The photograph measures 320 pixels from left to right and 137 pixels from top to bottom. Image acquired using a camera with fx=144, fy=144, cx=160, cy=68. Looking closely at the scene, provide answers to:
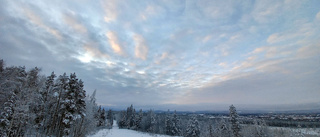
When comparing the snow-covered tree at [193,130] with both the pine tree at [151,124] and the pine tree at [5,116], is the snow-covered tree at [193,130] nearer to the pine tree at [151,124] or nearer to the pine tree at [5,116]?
the pine tree at [151,124]

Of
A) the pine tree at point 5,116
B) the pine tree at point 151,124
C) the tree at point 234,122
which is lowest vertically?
the pine tree at point 151,124

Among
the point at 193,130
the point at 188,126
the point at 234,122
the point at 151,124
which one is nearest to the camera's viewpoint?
the point at 234,122

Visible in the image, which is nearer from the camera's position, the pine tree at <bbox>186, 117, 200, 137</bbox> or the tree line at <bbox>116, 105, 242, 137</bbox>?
the tree line at <bbox>116, 105, 242, 137</bbox>

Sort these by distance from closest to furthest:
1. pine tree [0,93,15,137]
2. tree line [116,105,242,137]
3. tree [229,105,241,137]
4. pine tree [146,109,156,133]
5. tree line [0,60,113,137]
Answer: tree line [0,60,113,137]
pine tree [0,93,15,137]
tree [229,105,241,137]
tree line [116,105,242,137]
pine tree [146,109,156,133]

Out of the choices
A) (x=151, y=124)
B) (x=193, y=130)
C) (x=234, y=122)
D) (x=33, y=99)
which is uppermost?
(x=33, y=99)

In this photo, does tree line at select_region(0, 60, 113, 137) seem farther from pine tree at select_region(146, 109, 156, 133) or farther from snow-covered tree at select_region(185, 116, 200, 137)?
pine tree at select_region(146, 109, 156, 133)

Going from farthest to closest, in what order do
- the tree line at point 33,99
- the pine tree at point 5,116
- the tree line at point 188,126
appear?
the tree line at point 188,126, the pine tree at point 5,116, the tree line at point 33,99

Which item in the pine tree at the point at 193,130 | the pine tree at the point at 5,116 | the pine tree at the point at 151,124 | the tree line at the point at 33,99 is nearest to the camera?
the tree line at the point at 33,99

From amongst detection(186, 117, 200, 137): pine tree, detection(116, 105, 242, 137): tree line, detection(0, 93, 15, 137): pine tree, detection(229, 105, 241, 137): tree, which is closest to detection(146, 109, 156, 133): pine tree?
detection(116, 105, 242, 137): tree line

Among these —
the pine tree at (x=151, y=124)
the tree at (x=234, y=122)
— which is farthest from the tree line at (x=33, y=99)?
the pine tree at (x=151, y=124)

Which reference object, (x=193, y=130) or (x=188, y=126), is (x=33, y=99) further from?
(x=188, y=126)

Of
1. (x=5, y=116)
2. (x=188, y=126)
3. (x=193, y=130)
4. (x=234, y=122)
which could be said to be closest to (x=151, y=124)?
(x=188, y=126)

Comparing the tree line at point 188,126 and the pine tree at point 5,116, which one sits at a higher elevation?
the pine tree at point 5,116

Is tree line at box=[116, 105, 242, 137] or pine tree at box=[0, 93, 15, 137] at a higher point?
pine tree at box=[0, 93, 15, 137]
